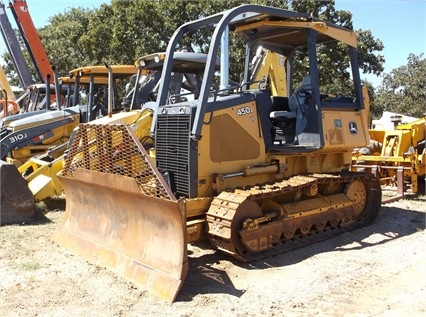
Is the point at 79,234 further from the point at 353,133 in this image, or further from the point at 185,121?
the point at 353,133

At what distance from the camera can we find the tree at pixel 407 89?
1193 inches

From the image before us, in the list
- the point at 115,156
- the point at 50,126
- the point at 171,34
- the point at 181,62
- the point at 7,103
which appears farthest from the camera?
the point at 171,34

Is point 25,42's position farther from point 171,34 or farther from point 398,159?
point 398,159

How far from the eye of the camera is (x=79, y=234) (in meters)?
5.95

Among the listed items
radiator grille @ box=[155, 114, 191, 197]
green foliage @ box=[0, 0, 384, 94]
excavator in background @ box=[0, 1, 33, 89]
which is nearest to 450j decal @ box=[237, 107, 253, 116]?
radiator grille @ box=[155, 114, 191, 197]

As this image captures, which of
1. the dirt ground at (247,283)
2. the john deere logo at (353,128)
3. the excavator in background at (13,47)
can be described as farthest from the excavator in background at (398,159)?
the excavator in background at (13,47)

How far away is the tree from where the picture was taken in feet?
99.5

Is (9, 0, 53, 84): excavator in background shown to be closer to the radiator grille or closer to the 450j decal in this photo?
the radiator grille

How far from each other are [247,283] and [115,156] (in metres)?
1.96

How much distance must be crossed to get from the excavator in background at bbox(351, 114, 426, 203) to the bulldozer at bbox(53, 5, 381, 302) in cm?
199

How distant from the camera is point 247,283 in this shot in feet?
15.4

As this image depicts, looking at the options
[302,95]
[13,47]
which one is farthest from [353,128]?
[13,47]

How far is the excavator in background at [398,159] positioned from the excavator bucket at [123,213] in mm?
5008

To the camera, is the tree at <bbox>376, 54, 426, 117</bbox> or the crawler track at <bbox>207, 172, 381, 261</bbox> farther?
the tree at <bbox>376, 54, 426, 117</bbox>
